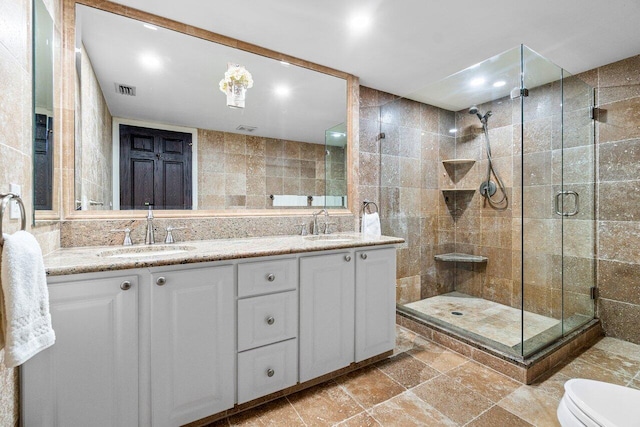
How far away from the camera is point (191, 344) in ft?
4.45

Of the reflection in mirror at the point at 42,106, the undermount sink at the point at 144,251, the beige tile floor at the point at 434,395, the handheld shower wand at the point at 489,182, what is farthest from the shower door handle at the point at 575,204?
the reflection in mirror at the point at 42,106

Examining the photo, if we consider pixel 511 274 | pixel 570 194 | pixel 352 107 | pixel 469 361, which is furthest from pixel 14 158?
pixel 511 274

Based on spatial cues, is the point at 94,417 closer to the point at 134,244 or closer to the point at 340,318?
the point at 134,244

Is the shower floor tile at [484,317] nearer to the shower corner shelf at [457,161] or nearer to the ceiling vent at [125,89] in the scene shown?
the shower corner shelf at [457,161]

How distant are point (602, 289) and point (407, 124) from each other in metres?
2.28

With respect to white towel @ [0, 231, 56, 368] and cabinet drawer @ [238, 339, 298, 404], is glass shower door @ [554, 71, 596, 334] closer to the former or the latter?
cabinet drawer @ [238, 339, 298, 404]

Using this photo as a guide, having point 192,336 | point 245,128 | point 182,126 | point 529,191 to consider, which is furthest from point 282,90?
point 529,191

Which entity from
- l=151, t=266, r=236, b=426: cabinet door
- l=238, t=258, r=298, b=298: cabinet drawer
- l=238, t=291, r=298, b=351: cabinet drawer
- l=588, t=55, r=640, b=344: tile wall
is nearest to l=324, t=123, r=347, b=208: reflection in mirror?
l=238, t=258, r=298, b=298: cabinet drawer

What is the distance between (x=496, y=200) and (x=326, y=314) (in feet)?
7.67

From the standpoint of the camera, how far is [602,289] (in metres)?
2.49

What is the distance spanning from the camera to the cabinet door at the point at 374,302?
1.90 meters

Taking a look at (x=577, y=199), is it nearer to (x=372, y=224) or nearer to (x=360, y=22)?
(x=372, y=224)

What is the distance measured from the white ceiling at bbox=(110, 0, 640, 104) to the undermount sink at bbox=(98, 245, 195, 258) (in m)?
1.45

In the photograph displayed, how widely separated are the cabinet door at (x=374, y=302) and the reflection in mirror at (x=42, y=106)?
1701 mm
